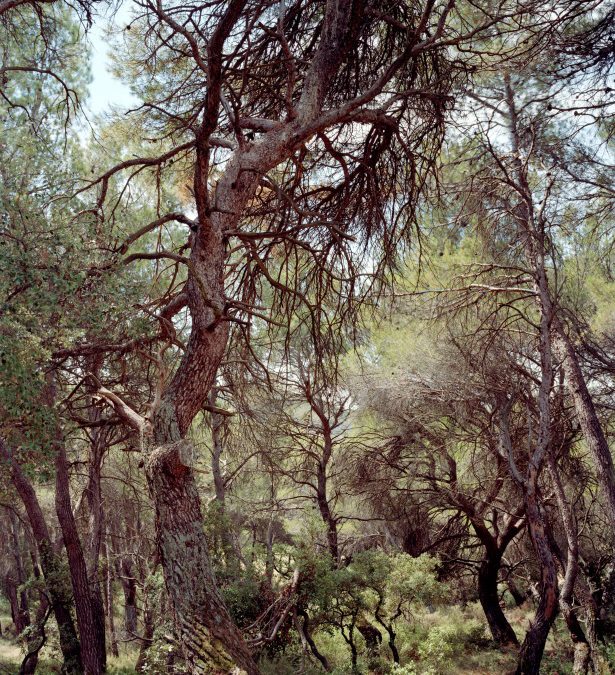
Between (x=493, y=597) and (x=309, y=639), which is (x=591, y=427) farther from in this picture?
(x=493, y=597)

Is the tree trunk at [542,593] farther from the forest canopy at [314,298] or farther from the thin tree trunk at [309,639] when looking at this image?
the thin tree trunk at [309,639]

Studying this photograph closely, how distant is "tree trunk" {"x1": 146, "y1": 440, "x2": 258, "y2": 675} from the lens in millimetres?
4066

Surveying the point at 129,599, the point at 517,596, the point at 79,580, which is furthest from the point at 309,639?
the point at 517,596

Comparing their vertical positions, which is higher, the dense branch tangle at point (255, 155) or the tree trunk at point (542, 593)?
the dense branch tangle at point (255, 155)

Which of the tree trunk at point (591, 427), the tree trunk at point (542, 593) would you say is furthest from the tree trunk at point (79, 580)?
the tree trunk at point (591, 427)

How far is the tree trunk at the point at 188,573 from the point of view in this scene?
4.07 metres

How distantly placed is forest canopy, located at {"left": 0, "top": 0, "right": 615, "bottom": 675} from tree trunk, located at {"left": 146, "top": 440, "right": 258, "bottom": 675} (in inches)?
0.7

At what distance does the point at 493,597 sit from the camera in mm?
11328

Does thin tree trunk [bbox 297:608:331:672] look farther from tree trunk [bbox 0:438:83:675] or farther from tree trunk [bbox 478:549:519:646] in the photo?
tree trunk [bbox 478:549:519:646]

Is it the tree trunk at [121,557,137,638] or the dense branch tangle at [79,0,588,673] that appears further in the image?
the tree trunk at [121,557,137,638]

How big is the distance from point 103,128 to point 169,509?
16.1 ft

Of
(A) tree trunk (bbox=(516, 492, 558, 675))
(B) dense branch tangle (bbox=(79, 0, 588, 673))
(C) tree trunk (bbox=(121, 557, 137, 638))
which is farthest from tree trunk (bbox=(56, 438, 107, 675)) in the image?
(C) tree trunk (bbox=(121, 557, 137, 638))

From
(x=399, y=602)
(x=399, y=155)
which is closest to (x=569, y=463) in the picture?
(x=399, y=602)

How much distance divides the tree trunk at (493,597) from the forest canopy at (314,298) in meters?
0.06
